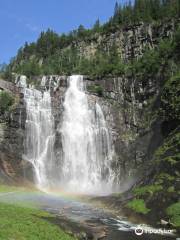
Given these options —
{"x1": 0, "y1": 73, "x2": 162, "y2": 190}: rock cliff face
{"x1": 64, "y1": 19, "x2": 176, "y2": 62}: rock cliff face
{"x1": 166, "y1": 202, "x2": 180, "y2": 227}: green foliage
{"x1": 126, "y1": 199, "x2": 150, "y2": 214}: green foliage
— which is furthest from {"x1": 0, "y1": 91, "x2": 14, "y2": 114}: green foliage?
{"x1": 166, "y1": 202, "x2": 180, "y2": 227}: green foliage

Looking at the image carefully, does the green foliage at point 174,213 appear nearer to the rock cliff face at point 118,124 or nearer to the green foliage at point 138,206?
the green foliage at point 138,206

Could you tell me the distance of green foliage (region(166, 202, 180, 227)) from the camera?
26955 millimetres

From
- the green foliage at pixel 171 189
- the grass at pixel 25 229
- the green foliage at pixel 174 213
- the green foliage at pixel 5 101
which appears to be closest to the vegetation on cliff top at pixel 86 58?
the green foliage at pixel 5 101

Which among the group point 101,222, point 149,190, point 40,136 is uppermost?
point 40,136

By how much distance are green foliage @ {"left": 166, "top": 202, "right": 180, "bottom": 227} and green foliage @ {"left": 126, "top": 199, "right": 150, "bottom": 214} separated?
8.63 feet

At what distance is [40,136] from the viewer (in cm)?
6544

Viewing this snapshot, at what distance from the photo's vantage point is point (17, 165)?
58.2 metres

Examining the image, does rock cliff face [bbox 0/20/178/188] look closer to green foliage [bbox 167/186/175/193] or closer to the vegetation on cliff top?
the vegetation on cliff top

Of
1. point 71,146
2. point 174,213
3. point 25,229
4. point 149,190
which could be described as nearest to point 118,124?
point 71,146

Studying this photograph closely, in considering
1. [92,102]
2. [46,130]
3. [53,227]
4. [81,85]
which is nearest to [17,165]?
[46,130]

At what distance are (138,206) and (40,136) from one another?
35586 mm

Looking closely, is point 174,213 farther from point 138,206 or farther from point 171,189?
point 138,206

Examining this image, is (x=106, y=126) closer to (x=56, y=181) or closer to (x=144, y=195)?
(x=56, y=181)

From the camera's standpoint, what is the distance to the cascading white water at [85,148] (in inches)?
2470
